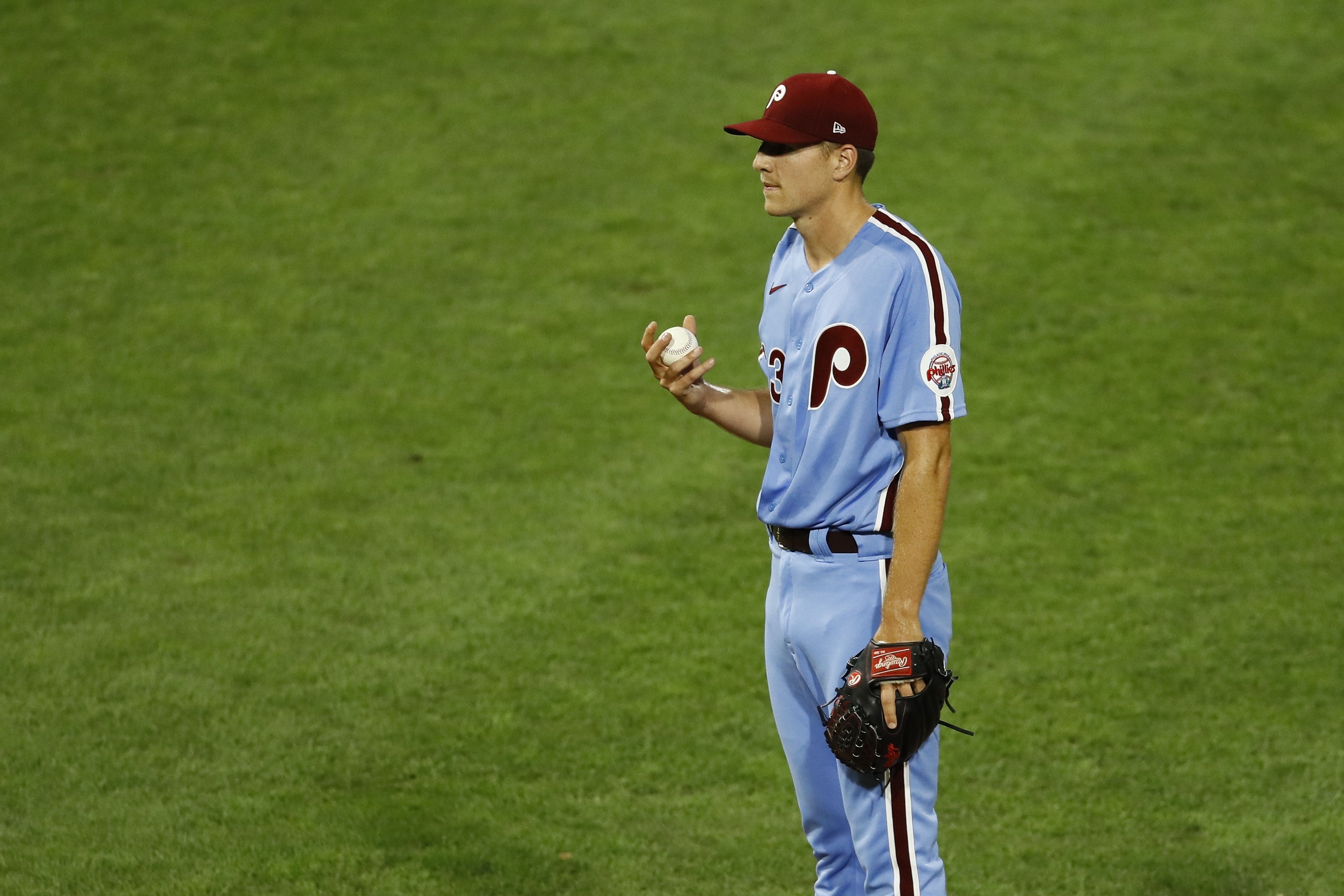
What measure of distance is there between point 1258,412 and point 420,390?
4316mm

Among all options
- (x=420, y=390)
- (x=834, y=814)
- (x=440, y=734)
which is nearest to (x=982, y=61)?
(x=420, y=390)

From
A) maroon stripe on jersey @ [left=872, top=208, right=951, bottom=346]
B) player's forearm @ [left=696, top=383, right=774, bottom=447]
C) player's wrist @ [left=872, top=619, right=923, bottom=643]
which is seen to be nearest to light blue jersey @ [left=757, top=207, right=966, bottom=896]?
maroon stripe on jersey @ [left=872, top=208, right=951, bottom=346]

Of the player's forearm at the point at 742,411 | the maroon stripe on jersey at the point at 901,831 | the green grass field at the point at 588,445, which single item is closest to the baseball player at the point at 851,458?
the maroon stripe on jersey at the point at 901,831

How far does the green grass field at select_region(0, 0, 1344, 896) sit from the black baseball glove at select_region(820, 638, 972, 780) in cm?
149

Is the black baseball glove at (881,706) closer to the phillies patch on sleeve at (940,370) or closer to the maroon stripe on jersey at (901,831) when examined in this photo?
the maroon stripe on jersey at (901,831)

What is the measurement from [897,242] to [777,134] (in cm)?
34

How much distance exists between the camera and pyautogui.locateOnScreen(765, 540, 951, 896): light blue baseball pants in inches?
122

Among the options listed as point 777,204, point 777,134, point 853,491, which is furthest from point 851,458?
point 777,134

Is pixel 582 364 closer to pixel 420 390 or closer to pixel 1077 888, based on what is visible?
pixel 420 390

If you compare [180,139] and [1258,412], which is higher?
[180,139]

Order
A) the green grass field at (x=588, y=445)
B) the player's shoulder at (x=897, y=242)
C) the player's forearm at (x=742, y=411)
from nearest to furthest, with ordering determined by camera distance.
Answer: the player's shoulder at (x=897, y=242) → the player's forearm at (x=742, y=411) → the green grass field at (x=588, y=445)

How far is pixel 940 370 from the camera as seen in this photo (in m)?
3.02

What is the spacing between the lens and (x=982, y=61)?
10969mm

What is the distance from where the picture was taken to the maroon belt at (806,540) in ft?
10.4
